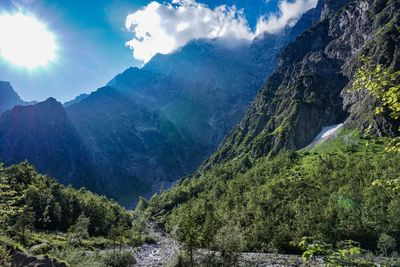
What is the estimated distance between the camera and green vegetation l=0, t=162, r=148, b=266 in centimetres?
7828

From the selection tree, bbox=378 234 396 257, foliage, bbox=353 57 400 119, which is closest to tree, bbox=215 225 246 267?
tree, bbox=378 234 396 257

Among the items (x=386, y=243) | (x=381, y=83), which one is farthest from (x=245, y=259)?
(x=381, y=83)

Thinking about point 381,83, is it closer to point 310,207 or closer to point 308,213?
point 308,213

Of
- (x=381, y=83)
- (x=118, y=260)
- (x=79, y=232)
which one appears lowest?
(x=381, y=83)

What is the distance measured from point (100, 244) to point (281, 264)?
58538 millimetres

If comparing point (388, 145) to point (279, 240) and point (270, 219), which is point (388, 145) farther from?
point (270, 219)

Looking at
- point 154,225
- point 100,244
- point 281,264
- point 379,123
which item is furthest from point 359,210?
point 154,225

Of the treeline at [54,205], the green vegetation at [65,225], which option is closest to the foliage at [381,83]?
the green vegetation at [65,225]

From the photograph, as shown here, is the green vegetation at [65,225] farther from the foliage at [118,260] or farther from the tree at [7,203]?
the tree at [7,203]

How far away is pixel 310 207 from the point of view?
116 m

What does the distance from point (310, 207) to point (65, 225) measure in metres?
89.8

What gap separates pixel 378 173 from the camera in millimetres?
129875

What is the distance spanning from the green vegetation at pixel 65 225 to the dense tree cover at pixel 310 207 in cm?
1723

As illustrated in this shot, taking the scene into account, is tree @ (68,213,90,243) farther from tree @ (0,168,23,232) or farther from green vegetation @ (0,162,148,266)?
tree @ (0,168,23,232)
